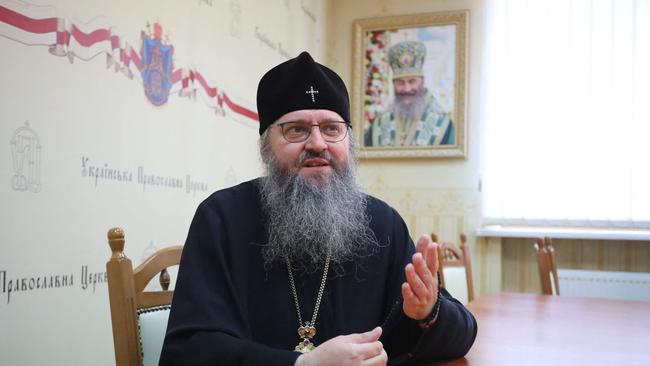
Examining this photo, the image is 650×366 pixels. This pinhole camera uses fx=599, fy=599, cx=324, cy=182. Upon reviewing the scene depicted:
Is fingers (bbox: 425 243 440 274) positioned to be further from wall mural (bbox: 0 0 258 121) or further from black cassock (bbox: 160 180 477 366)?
wall mural (bbox: 0 0 258 121)

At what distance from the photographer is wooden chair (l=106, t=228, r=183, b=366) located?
140 centimetres

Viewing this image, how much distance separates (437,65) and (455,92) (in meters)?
0.27

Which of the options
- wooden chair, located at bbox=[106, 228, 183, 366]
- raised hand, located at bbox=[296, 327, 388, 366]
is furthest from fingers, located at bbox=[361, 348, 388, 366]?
wooden chair, located at bbox=[106, 228, 183, 366]

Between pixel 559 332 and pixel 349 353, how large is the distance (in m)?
0.99

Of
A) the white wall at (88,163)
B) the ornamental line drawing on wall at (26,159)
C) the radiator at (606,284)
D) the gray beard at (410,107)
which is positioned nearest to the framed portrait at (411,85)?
the gray beard at (410,107)

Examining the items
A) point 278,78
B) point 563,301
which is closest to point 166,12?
point 278,78

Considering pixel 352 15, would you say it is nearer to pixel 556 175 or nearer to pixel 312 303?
pixel 556 175

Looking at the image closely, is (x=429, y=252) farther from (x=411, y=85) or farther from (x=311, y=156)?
(x=411, y=85)

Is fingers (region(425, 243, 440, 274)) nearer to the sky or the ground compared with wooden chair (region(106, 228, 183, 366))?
nearer to the sky

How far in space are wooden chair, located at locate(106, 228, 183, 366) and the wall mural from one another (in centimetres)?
102

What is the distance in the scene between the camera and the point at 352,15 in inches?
207

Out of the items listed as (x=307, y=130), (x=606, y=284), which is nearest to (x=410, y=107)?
(x=606, y=284)

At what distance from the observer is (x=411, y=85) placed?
4988mm

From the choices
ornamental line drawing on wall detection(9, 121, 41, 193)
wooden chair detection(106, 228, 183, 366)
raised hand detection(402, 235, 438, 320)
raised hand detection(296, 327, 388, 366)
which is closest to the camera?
raised hand detection(296, 327, 388, 366)
